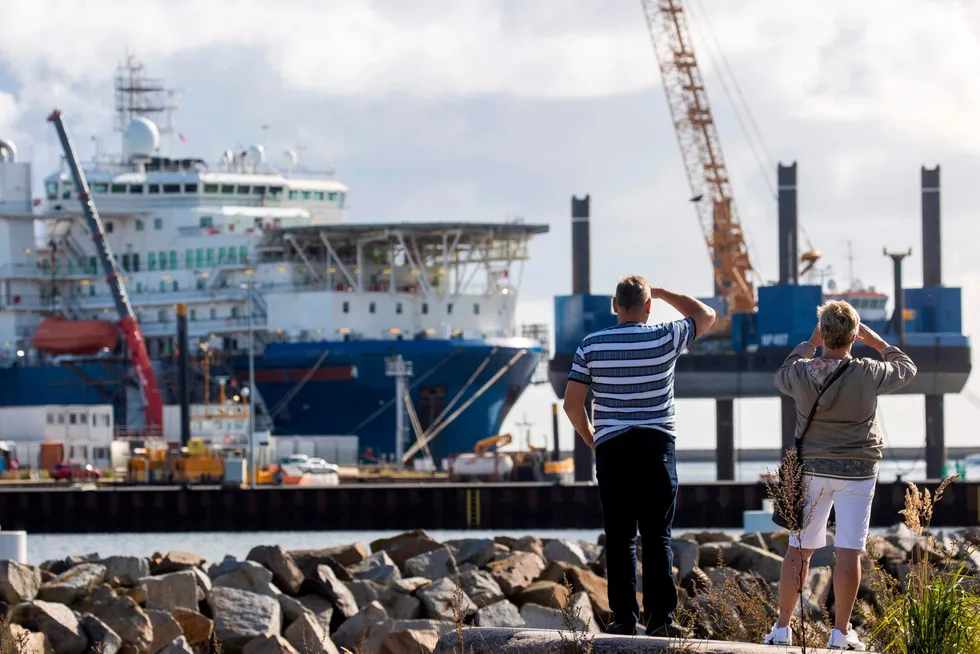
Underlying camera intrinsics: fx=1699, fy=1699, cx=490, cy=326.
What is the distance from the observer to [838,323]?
271 inches

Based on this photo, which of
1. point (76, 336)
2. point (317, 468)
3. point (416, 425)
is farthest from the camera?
point (76, 336)

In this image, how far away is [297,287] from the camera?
191ft

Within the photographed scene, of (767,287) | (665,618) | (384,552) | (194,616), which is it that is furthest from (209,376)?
(665,618)

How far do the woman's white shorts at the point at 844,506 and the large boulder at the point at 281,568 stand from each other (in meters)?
8.45

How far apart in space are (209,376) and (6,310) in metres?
10.7

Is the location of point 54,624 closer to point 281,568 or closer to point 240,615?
point 240,615

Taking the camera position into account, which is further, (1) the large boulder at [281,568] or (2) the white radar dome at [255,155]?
(2) the white radar dome at [255,155]

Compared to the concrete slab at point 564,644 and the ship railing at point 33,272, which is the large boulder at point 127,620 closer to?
the concrete slab at point 564,644

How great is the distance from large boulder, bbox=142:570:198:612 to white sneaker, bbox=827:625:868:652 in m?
7.74

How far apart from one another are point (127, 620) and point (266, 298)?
153 feet

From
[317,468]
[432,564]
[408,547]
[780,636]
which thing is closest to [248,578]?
[432,564]

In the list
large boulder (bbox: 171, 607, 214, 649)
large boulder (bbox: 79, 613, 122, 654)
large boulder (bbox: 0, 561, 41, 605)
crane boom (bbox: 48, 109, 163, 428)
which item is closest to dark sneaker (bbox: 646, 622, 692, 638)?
large boulder (bbox: 79, 613, 122, 654)

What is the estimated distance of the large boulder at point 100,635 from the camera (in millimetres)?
11977

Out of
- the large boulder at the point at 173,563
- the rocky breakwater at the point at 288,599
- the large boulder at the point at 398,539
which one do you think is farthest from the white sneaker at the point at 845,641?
the large boulder at the point at 398,539
